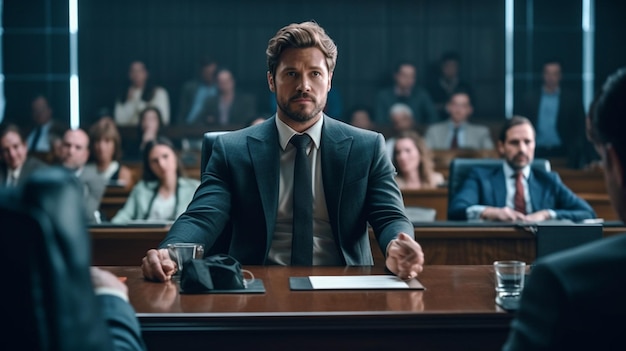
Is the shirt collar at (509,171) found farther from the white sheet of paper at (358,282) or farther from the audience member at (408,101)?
the audience member at (408,101)

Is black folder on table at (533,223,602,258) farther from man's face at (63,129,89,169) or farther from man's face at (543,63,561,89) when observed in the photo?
man's face at (543,63,561,89)

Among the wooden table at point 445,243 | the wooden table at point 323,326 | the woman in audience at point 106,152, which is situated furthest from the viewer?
the woman in audience at point 106,152

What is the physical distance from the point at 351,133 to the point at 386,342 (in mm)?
1120

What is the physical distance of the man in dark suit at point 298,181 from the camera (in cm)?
262

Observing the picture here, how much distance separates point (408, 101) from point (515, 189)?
533cm

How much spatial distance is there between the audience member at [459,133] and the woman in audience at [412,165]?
292cm

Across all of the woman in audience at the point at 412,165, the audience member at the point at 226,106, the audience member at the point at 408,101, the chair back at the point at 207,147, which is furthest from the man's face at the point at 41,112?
the chair back at the point at 207,147

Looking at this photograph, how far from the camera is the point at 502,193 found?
4828 mm

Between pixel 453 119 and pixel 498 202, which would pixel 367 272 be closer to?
pixel 498 202

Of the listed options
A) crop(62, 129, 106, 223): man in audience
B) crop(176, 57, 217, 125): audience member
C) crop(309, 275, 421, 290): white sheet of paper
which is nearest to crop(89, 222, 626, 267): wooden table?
crop(309, 275, 421, 290): white sheet of paper

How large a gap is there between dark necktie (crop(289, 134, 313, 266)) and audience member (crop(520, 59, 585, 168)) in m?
7.35

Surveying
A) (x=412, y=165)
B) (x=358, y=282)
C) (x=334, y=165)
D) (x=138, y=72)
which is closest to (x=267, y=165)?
(x=334, y=165)

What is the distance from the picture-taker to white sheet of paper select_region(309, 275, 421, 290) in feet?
6.81

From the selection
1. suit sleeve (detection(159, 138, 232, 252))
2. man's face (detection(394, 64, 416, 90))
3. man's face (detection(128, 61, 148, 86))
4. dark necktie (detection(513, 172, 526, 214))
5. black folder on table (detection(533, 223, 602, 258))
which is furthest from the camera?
man's face (detection(128, 61, 148, 86))
